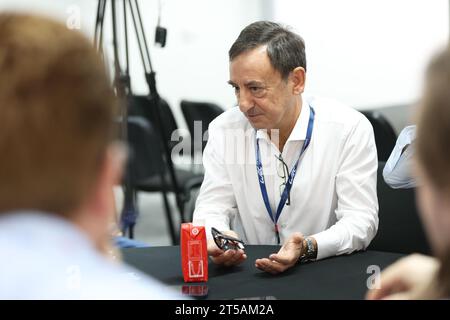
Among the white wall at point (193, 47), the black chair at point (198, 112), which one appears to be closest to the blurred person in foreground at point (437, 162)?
the black chair at point (198, 112)

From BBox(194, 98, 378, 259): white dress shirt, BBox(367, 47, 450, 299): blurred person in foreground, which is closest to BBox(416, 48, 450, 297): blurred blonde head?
BBox(367, 47, 450, 299): blurred person in foreground

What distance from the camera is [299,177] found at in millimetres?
2592

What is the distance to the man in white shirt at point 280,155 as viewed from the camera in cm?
257

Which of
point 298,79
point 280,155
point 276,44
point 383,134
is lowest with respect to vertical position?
point 383,134

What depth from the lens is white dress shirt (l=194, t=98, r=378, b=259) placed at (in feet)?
8.24

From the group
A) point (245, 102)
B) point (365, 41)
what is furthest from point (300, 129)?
point (365, 41)

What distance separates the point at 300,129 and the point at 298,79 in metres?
0.19

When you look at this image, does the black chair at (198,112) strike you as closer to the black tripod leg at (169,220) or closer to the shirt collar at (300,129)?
the black tripod leg at (169,220)

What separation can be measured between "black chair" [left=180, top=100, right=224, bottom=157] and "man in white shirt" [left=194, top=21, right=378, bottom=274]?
2.09 metres

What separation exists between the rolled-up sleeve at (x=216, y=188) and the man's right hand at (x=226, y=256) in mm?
497

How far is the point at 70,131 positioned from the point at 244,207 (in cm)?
188

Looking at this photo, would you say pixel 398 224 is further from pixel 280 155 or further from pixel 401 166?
pixel 280 155
